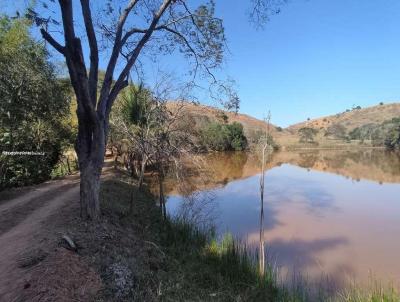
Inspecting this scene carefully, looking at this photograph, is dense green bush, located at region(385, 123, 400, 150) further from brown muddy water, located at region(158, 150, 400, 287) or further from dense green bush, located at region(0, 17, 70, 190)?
dense green bush, located at region(0, 17, 70, 190)

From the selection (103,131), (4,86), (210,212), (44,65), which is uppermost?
(44,65)

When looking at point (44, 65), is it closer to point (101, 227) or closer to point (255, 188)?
point (101, 227)

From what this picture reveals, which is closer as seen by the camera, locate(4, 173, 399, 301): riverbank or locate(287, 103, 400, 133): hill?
locate(4, 173, 399, 301): riverbank

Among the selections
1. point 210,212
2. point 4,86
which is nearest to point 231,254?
point 210,212

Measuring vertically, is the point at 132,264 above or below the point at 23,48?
below

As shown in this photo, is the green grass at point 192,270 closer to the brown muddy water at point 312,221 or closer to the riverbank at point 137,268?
the riverbank at point 137,268

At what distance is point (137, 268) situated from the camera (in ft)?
25.4

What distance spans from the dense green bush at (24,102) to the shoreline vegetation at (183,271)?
6.29 metres

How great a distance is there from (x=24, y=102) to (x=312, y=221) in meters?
13.1

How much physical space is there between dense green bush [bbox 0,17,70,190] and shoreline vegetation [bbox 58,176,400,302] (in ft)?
20.6

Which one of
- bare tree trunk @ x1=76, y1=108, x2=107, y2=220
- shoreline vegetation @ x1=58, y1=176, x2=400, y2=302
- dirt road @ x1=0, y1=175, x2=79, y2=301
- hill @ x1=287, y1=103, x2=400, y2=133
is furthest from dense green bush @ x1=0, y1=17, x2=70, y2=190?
hill @ x1=287, y1=103, x2=400, y2=133

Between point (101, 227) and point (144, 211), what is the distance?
5742 millimetres

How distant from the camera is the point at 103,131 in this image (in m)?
8.91

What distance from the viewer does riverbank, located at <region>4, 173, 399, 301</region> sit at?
245 inches
